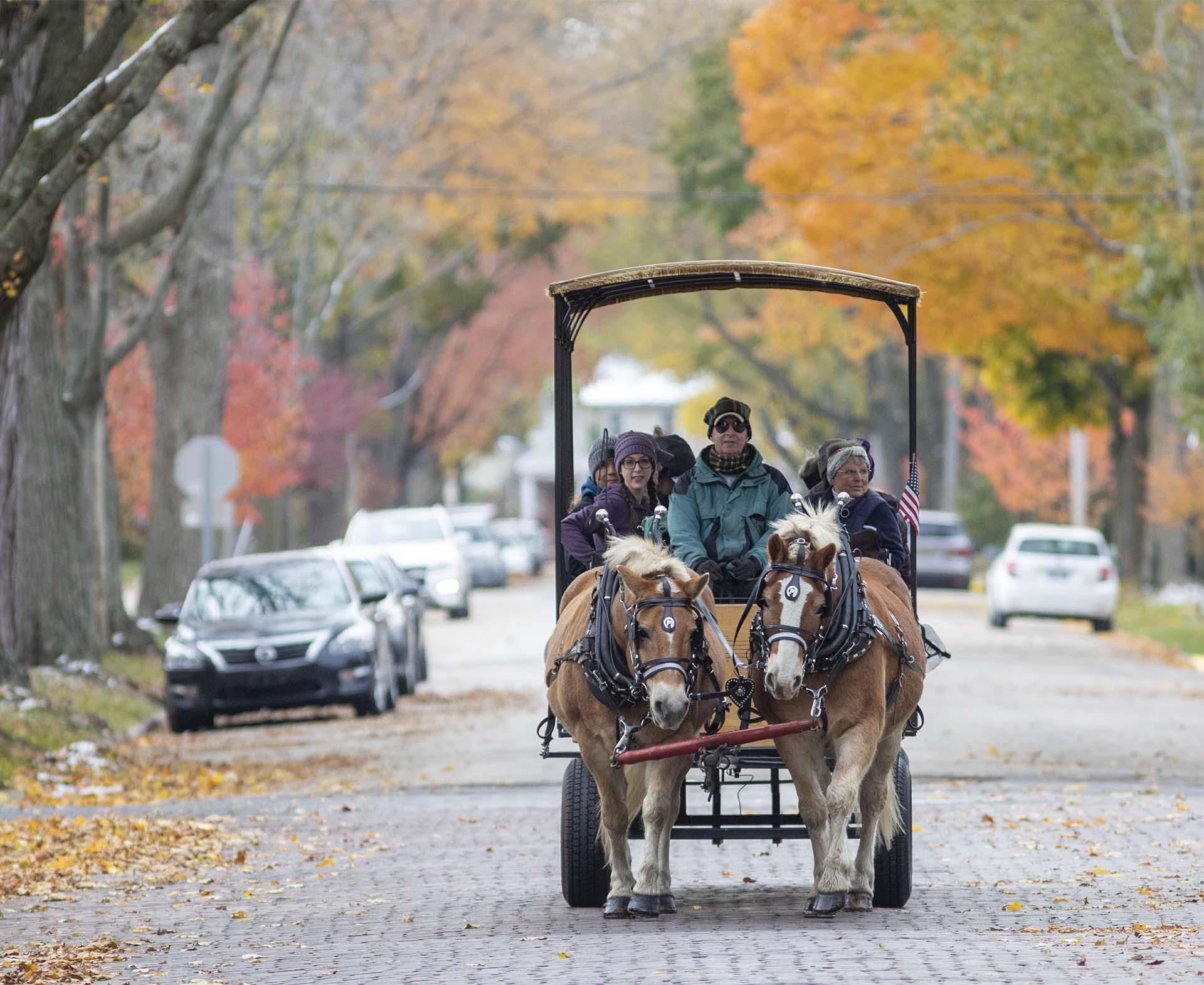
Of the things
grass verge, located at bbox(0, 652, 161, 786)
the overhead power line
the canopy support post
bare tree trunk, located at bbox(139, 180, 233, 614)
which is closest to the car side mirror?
grass verge, located at bbox(0, 652, 161, 786)

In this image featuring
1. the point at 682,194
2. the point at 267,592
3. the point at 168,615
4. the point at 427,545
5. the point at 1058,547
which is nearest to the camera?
the point at 168,615

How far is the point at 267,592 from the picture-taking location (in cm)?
2288

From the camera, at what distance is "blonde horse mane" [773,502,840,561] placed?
945cm

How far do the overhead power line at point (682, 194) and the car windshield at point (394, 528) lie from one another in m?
5.91

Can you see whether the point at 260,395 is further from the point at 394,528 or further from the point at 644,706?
the point at 644,706

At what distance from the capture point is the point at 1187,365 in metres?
32.2

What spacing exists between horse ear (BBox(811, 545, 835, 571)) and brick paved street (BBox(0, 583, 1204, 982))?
4.72 ft

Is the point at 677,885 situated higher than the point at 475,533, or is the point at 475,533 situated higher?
the point at 475,533

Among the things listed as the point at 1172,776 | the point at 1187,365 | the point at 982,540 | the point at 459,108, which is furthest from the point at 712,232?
the point at 1172,776

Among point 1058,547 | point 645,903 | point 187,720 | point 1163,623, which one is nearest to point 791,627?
point 645,903

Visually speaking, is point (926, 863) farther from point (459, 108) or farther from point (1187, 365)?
point (459, 108)

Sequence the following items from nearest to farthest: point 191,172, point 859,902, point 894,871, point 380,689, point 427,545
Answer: point 859,902
point 894,871
point 380,689
point 191,172
point 427,545

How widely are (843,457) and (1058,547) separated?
27.0m

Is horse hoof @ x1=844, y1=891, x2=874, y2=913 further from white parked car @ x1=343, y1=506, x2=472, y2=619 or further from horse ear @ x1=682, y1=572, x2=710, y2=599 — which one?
white parked car @ x1=343, y1=506, x2=472, y2=619
